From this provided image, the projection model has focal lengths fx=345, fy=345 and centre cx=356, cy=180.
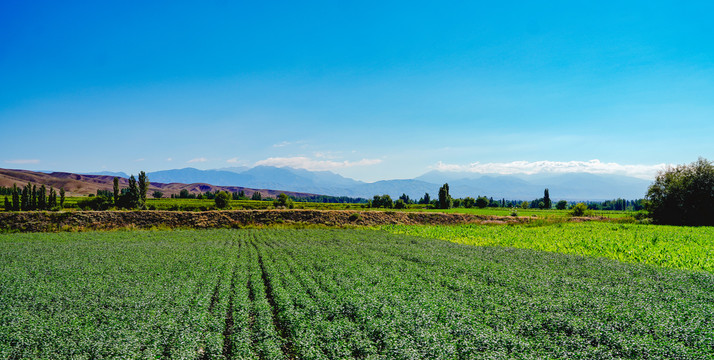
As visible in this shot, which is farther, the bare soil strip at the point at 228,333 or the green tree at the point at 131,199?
the green tree at the point at 131,199

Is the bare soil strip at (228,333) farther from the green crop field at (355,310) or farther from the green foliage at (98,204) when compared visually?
the green foliage at (98,204)

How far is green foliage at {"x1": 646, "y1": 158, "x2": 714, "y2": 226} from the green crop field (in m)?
46.4

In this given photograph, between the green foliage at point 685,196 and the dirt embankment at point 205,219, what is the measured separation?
2014 cm

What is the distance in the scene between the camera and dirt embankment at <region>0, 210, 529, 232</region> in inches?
1738

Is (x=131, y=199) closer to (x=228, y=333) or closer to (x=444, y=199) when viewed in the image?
(x=228, y=333)

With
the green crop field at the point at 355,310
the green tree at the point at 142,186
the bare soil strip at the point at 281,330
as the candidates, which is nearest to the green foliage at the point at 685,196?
the green crop field at the point at 355,310

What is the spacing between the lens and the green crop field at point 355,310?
30.3 feet

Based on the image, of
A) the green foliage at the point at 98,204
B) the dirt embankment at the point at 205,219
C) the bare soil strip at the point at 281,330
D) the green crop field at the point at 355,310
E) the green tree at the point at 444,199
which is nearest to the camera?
the green crop field at the point at 355,310

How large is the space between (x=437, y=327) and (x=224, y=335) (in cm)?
659

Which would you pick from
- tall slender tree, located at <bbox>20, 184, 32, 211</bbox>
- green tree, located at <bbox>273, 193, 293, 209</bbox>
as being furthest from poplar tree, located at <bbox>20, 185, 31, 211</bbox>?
green tree, located at <bbox>273, 193, 293, 209</bbox>

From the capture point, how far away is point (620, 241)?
28.9m

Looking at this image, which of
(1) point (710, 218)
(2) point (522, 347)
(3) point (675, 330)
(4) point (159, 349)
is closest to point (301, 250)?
(4) point (159, 349)

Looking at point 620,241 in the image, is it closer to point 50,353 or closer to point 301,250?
point 301,250

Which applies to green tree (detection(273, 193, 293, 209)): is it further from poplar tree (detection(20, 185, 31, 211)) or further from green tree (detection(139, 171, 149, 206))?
poplar tree (detection(20, 185, 31, 211))
